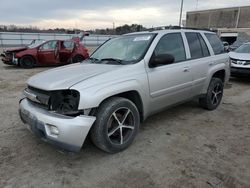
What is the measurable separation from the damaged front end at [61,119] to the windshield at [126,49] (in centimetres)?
118

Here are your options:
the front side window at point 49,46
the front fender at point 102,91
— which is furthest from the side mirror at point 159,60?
the front side window at point 49,46

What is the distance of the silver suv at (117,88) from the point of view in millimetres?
3064

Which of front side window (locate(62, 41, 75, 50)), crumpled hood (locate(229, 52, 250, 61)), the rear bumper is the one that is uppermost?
front side window (locate(62, 41, 75, 50))

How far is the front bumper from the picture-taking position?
9.74 ft

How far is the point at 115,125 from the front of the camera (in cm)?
350

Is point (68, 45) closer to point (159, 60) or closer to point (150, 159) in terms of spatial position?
point (159, 60)

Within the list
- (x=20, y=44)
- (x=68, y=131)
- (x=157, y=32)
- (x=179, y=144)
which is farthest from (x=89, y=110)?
(x=20, y=44)

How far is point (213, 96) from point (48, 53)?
929cm

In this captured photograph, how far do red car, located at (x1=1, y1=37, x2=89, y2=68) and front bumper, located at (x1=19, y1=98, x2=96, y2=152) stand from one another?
9869 mm

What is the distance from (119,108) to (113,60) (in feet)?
3.25

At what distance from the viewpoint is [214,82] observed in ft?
17.7

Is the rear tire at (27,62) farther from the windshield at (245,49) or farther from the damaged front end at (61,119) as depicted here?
the damaged front end at (61,119)

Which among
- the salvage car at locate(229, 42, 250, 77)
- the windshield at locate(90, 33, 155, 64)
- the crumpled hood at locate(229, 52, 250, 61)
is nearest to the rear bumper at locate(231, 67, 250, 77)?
the salvage car at locate(229, 42, 250, 77)

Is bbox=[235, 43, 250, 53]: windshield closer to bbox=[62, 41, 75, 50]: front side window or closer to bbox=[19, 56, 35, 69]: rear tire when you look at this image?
bbox=[62, 41, 75, 50]: front side window
